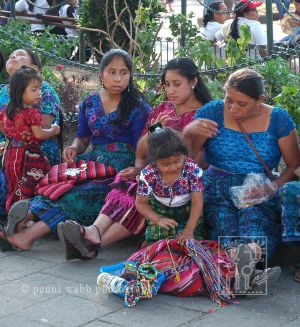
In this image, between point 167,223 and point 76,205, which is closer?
point 167,223

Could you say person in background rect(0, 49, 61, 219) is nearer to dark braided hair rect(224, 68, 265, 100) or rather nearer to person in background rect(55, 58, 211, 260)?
person in background rect(55, 58, 211, 260)

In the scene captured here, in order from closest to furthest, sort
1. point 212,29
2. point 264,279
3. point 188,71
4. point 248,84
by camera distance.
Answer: point 264,279, point 248,84, point 188,71, point 212,29

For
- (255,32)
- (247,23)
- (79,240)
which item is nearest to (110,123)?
(79,240)

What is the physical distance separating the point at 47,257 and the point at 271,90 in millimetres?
2470

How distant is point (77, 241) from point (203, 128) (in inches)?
41.9

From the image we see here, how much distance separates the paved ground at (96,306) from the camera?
16.4 feet

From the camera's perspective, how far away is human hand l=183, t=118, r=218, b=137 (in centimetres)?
582

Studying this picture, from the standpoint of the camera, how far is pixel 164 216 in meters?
5.73

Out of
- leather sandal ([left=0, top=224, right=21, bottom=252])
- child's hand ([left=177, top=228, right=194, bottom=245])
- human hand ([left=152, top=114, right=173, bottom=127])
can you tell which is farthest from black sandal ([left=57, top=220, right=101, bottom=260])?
human hand ([left=152, top=114, right=173, bottom=127])

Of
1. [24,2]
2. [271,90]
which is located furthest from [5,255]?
[24,2]

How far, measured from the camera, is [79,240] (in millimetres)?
5875

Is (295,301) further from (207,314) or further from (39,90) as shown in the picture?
(39,90)

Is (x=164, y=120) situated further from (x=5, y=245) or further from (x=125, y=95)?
(x=5, y=245)

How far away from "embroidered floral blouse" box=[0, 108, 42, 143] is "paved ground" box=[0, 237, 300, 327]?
3.74 feet
